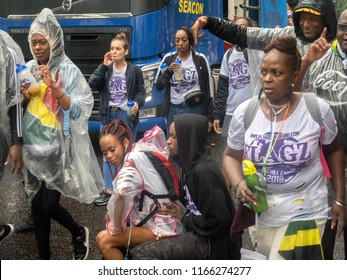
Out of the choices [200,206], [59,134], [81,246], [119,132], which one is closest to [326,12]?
[200,206]

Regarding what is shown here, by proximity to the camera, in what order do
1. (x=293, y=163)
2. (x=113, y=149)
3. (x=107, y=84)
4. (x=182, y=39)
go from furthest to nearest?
(x=182, y=39), (x=107, y=84), (x=113, y=149), (x=293, y=163)

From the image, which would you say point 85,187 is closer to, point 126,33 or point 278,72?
point 278,72

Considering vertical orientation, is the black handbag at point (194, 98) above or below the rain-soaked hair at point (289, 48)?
below

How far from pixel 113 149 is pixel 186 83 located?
7.87 feet

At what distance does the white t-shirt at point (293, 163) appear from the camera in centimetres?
288

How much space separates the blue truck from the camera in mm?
7332

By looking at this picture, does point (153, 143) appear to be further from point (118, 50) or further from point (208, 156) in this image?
point (118, 50)

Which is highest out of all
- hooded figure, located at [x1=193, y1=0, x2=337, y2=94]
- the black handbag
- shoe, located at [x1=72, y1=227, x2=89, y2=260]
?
hooded figure, located at [x1=193, y1=0, x2=337, y2=94]

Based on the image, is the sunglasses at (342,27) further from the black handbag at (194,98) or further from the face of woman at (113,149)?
the black handbag at (194,98)

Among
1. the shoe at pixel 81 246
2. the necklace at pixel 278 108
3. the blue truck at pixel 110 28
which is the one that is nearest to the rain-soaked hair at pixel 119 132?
the shoe at pixel 81 246

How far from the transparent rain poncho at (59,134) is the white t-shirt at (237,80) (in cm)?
206

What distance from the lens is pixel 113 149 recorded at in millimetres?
4086

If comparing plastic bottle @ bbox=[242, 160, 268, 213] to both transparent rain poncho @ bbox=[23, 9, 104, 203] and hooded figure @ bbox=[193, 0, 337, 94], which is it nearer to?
hooded figure @ bbox=[193, 0, 337, 94]

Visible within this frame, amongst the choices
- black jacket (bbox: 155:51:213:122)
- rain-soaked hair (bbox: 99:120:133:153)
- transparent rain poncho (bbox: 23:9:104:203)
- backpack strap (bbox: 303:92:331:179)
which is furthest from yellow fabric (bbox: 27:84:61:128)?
black jacket (bbox: 155:51:213:122)
